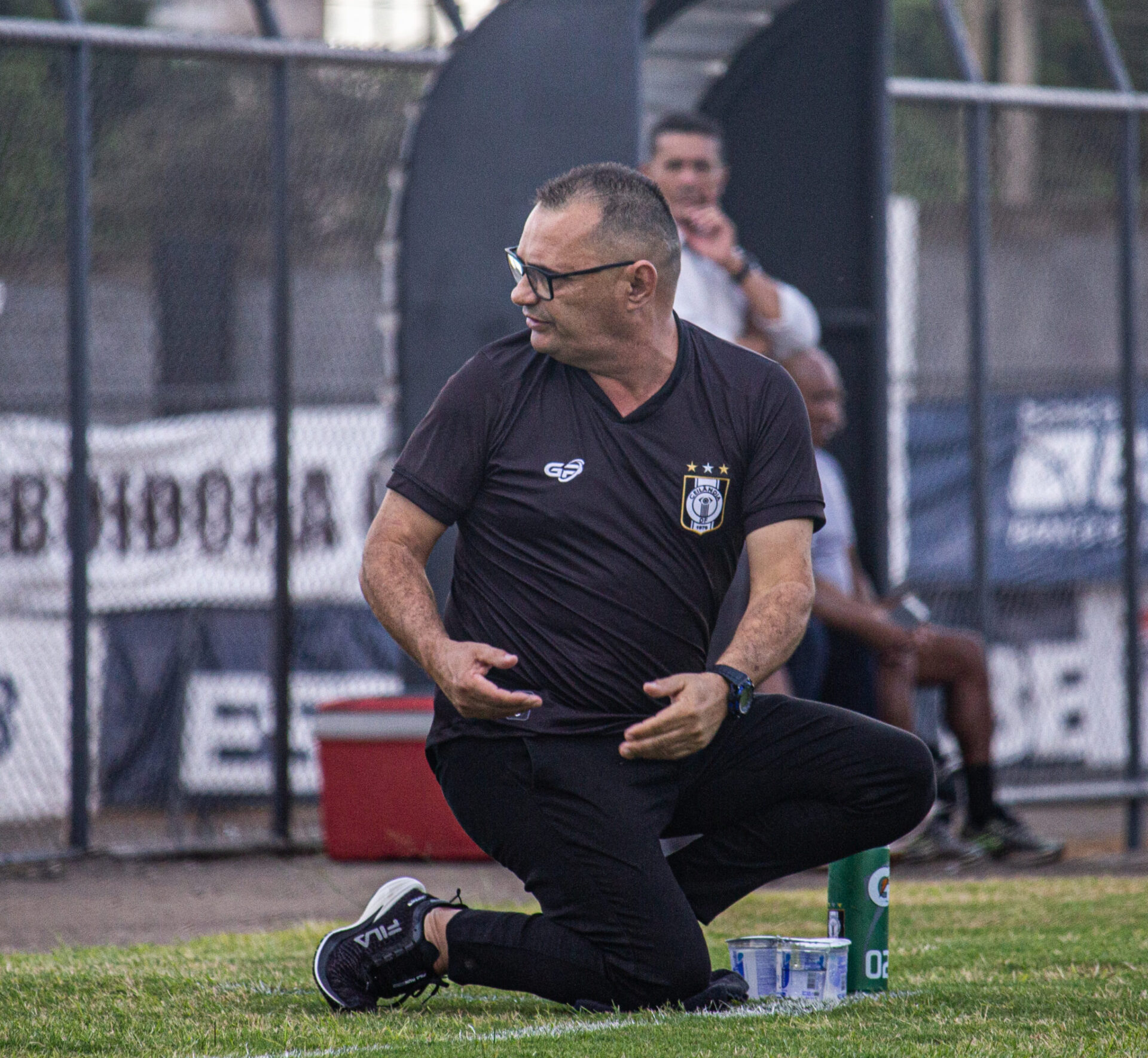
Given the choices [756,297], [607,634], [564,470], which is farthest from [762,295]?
[607,634]

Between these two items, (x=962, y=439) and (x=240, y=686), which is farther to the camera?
(x=962, y=439)

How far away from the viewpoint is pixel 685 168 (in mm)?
6793

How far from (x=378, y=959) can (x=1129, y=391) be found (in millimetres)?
5567

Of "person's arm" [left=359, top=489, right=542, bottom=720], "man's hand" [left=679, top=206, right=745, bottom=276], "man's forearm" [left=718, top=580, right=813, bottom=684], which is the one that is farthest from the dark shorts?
"person's arm" [left=359, top=489, right=542, bottom=720]

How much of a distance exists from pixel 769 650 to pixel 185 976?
155 cm

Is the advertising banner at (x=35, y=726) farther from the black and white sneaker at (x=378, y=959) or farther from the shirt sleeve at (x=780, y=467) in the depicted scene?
the shirt sleeve at (x=780, y=467)

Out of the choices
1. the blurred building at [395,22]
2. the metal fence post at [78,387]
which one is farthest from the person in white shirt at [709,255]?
the metal fence post at [78,387]

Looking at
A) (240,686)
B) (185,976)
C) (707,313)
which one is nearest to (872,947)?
(185,976)

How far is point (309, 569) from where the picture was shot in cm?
854

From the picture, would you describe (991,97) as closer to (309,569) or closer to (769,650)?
(309,569)

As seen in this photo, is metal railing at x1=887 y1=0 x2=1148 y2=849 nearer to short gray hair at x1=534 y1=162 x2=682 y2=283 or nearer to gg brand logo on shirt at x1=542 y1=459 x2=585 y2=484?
short gray hair at x1=534 y1=162 x2=682 y2=283

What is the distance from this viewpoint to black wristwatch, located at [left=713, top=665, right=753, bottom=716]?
3.84 meters

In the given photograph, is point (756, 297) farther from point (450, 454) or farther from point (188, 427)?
point (450, 454)

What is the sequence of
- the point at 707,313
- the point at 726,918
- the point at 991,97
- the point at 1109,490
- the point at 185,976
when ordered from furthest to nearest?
the point at 1109,490 < the point at 991,97 < the point at 707,313 < the point at 726,918 < the point at 185,976
